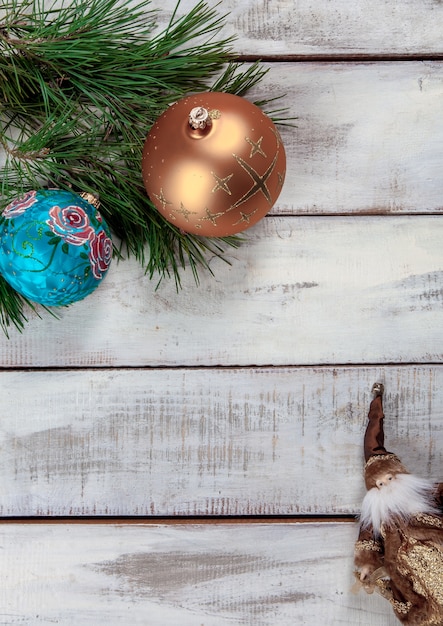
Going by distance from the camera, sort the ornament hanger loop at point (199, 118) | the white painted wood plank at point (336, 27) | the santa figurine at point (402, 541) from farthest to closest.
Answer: the white painted wood plank at point (336, 27)
the santa figurine at point (402, 541)
the ornament hanger loop at point (199, 118)

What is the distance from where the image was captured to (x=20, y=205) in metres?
0.67

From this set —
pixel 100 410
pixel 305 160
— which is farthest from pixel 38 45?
pixel 100 410

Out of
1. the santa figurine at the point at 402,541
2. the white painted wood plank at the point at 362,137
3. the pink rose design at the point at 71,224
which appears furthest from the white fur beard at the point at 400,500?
the pink rose design at the point at 71,224

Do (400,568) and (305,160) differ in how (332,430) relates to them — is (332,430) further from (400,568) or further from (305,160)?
(305,160)

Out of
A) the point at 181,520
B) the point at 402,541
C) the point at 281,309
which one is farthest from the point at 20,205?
the point at 402,541

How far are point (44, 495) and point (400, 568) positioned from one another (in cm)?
46

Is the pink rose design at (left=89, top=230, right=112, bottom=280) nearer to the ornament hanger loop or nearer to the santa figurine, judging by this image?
the ornament hanger loop

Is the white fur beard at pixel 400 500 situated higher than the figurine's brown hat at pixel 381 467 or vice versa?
the figurine's brown hat at pixel 381 467

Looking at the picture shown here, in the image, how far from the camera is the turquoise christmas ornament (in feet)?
2.12

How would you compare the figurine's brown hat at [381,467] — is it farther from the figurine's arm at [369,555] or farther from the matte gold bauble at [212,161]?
the matte gold bauble at [212,161]

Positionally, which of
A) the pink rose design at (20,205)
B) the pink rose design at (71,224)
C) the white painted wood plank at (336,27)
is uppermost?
the white painted wood plank at (336,27)

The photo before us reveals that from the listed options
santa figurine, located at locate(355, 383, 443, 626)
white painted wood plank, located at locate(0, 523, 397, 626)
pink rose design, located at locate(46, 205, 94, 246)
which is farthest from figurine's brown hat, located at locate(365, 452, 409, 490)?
pink rose design, located at locate(46, 205, 94, 246)

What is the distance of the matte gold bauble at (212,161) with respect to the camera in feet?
1.93

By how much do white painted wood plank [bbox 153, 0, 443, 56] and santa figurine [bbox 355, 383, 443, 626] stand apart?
516 mm
